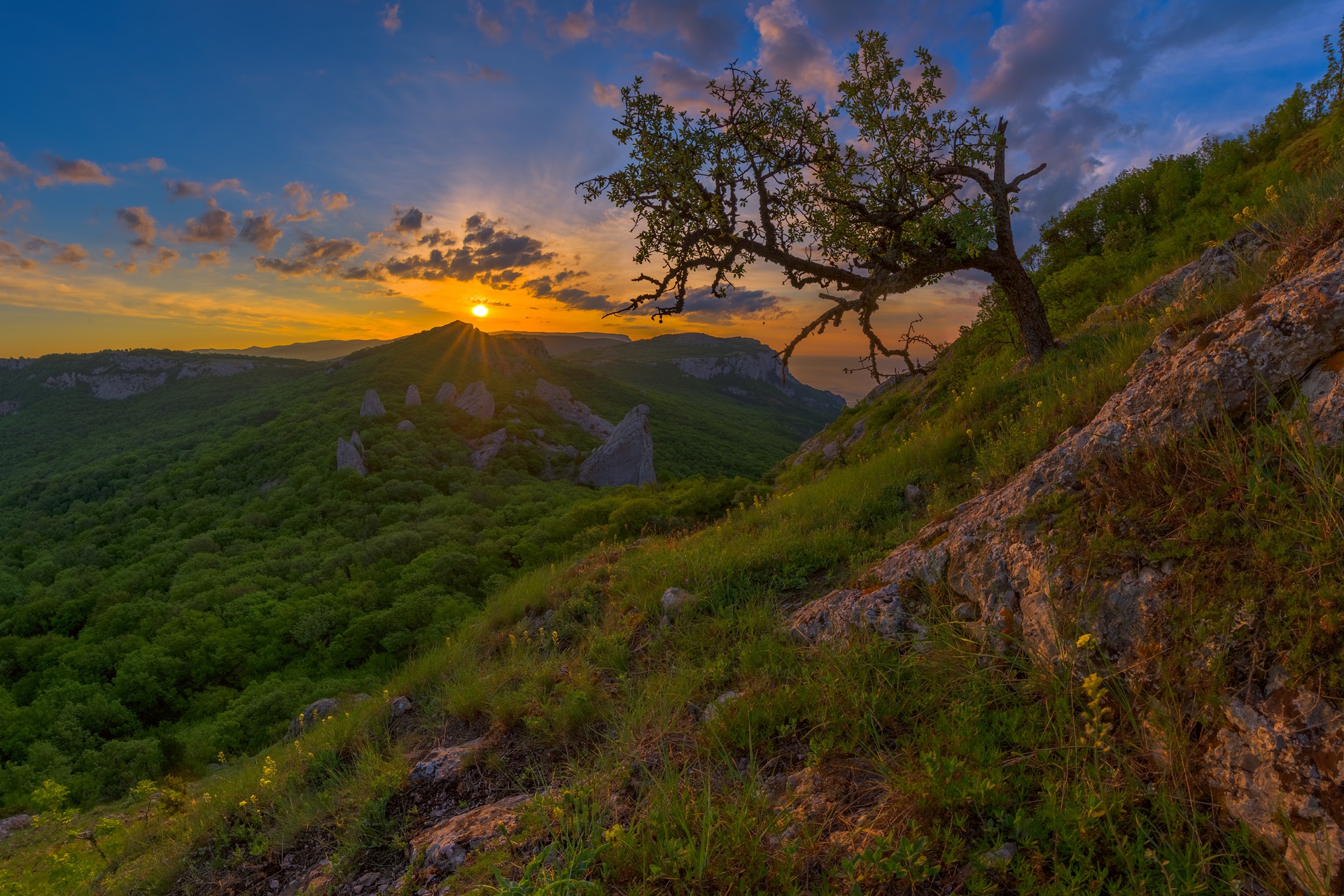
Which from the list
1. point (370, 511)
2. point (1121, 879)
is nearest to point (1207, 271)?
point (1121, 879)

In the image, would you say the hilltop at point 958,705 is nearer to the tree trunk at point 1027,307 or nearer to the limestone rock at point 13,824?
the tree trunk at point 1027,307

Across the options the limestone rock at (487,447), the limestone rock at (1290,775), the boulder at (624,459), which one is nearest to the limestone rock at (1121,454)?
the limestone rock at (1290,775)

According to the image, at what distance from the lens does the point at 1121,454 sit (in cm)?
385

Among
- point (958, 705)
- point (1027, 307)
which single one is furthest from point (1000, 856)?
point (1027, 307)

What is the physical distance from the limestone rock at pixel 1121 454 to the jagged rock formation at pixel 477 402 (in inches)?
2530

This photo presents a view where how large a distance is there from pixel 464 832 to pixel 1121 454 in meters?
5.54

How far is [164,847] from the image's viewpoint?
546 centimetres

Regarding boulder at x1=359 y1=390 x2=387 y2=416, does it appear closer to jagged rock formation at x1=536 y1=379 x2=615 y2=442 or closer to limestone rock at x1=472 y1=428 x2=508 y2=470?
limestone rock at x1=472 y1=428 x2=508 y2=470

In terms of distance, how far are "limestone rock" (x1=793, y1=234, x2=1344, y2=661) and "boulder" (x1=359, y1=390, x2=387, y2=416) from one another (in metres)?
64.4

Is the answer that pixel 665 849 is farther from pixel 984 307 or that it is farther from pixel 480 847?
pixel 984 307

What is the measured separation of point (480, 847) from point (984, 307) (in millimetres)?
20615

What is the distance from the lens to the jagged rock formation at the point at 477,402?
213 feet

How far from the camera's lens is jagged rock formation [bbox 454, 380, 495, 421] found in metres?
64.9

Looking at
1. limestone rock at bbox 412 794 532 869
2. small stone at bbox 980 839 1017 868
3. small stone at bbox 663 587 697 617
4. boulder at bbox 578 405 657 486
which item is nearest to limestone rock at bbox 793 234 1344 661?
small stone at bbox 980 839 1017 868
